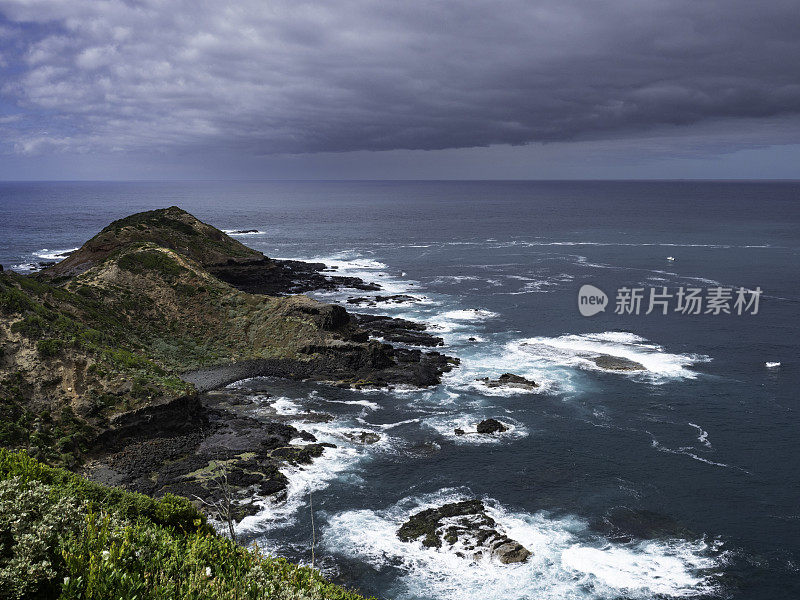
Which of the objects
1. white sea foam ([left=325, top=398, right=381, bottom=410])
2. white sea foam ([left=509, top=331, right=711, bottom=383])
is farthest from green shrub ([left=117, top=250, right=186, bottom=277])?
white sea foam ([left=509, top=331, right=711, bottom=383])

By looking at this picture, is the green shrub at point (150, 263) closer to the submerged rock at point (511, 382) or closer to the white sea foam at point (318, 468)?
the white sea foam at point (318, 468)

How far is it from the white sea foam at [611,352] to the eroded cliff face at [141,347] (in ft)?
48.6

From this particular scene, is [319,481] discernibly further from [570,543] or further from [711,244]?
[711,244]

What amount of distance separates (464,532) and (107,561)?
27.9m

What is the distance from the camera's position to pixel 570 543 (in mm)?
42656

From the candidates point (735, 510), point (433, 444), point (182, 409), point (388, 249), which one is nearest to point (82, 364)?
point (182, 409)

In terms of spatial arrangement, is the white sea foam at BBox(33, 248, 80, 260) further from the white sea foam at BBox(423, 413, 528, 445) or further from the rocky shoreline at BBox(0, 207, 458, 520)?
the white sea foam at BBox(423, 413, 528, 445)

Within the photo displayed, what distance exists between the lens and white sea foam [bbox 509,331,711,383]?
75812 millimetres

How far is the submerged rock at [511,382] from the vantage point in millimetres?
70812

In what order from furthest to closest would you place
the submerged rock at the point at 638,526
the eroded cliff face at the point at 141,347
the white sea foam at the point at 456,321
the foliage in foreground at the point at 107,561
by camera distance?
the white sea foam at the point at 456,321, the eroded cliff face at the point at 141,347, the submerged rock at the point at 638,526, the foliage in foreground at the point at 107,561

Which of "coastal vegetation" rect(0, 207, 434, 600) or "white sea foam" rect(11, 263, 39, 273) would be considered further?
"white sea foam" rect(11, 263, 39, 273)

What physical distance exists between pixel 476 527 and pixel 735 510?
812 inches

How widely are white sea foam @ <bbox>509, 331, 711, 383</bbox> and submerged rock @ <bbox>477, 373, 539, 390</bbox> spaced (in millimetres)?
9302

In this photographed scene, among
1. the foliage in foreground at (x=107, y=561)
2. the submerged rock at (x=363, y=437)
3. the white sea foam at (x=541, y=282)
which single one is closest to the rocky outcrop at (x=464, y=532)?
the submerged rock at (x=363, y=437)
